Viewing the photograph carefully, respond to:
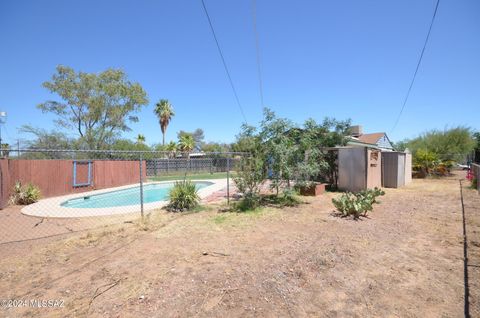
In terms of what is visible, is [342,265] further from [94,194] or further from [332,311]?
[94,194]

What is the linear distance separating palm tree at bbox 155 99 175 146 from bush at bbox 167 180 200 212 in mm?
28940

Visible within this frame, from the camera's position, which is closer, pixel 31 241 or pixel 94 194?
pixel 31 241

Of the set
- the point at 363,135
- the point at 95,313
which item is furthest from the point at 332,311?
the point at 363,135

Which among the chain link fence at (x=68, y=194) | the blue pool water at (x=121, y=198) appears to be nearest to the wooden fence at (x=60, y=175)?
the chain link fence at (x=68, y=194)

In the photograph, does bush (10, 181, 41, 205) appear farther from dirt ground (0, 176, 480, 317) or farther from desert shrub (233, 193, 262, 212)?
desert shrub (233, 193, 262, 212)

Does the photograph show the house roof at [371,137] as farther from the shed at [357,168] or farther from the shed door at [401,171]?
the shed at [357,168]

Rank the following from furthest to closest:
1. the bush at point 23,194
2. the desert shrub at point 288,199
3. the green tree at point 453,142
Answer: the green tree at point 453,142 → the bush at point 23,194 → the desert shrub at point 288,199

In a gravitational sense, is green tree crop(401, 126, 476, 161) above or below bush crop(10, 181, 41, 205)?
above

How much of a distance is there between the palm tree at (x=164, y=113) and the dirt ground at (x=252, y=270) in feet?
101

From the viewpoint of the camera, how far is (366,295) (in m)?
2.85

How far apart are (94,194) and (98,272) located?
10.3 metres

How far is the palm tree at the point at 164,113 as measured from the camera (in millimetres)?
34938

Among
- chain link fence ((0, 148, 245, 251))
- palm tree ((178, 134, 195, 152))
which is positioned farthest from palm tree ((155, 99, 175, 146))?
chain link fence ((0, 148, 245, 251))

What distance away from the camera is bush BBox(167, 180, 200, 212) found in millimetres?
7695
